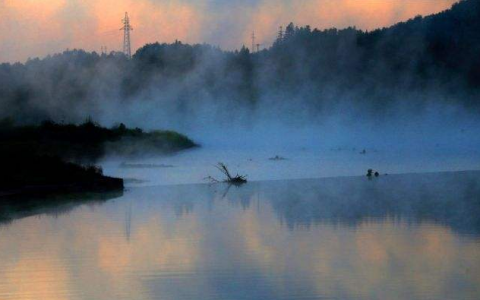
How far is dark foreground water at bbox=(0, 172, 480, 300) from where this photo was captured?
34.6 feet

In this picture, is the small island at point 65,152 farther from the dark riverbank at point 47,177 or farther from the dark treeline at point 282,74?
the dark treeline at point 282,74

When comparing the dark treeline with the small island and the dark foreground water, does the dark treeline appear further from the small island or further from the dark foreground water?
the dark foreground water

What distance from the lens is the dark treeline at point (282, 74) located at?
5603 centimetres

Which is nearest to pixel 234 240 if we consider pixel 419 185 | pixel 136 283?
pixel 136 283

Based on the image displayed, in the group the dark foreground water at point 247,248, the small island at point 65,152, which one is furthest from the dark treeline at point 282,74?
the dark foreground water at point 247,248

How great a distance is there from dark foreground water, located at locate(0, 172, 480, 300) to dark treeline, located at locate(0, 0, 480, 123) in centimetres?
3508

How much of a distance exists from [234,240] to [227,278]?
3129 millimetres

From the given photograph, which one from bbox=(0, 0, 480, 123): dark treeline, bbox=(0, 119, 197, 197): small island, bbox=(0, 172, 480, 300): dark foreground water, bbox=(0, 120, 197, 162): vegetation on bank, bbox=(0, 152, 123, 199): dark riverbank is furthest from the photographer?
bbox=(0, 0, 480, 123): dark treeline

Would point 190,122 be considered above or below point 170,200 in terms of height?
above

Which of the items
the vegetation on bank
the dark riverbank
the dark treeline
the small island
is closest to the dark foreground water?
the dark riverbank

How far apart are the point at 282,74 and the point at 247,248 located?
163ft

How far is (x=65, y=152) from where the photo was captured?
32.1 meters

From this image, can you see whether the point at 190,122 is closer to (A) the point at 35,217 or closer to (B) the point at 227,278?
(A) the point at 35,217

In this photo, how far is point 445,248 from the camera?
527 inches
